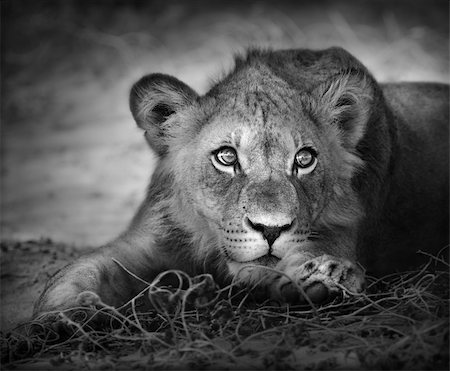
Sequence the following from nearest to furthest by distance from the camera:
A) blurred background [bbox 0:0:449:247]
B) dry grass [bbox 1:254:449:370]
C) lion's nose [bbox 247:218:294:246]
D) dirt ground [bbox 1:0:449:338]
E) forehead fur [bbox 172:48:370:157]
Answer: dry grass [bbox 1:254:449:370], lion's nose [bbox 247:218:294:246], forehead fur [bbox 172:48:370:157], dirt ground [bbox 1:0:449:338], blurred background [bbox 0:0:449:247]

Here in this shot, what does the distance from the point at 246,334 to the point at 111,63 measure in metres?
10.1

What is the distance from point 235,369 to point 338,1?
1195 centimetres

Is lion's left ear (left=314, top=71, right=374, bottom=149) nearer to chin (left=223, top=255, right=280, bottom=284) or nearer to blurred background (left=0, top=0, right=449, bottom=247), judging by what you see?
chin (left=223, top=255, right=280, bottom=284)

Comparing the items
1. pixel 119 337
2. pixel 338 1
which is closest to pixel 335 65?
pixel 119 337

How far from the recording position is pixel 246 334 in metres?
3.95

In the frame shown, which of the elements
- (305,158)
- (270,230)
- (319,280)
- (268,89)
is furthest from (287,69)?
(319,280)

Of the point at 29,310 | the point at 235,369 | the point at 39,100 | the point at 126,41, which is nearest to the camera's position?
the point at 235,369

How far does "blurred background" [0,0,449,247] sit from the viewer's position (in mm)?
9375

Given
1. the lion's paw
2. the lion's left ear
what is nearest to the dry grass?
the lion's paw

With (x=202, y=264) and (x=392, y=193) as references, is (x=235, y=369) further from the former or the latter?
(x=392, y=193)

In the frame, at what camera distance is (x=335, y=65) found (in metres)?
5.20

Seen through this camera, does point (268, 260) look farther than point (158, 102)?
No

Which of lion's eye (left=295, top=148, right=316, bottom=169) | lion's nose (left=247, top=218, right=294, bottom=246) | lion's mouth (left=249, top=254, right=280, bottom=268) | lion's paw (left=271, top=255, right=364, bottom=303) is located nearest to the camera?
lion's paw (left=271, top=255, right=364, bottom=303)

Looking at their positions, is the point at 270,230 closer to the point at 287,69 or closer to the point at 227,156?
the point at 227,156
